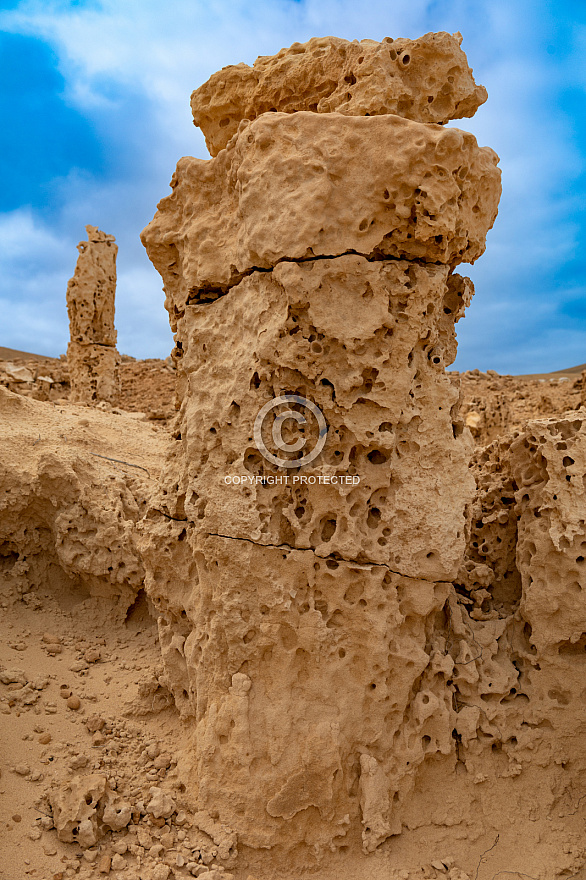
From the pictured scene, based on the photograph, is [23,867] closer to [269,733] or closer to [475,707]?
[269,733]

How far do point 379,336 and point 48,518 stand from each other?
3.31 meters

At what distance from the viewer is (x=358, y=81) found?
10.4 ft

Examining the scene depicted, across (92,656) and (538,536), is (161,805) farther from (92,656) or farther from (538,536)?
(538,536)

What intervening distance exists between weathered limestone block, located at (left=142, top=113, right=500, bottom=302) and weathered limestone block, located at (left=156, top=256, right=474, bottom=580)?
108 mm

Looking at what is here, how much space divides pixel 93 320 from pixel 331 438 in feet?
34.3

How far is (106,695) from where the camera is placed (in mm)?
4020

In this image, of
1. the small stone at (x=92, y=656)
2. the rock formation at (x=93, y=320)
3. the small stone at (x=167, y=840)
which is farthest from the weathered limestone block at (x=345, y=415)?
the rock formation at (x=93, y=320)

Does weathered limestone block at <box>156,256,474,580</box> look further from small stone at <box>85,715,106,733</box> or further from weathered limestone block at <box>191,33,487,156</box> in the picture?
small stone at <box>85,715,106,733</box>

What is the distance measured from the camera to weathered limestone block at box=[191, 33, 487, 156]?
315cm

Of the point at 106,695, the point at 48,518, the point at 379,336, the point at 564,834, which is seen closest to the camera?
the point at 379,336

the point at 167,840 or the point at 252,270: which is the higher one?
the point at 252,270

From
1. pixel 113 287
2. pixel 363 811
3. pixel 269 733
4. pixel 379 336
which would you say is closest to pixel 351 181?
pixel 379 336

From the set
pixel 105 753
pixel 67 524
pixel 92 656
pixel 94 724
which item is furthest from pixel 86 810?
pixel 67 524

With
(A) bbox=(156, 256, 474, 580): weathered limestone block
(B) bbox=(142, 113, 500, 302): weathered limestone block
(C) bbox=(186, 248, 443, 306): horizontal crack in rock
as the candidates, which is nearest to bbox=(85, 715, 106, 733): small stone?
(A) bbox=(156, 256, 474, 580): weathered limestone block
